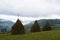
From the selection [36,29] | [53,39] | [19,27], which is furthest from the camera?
[36,29]

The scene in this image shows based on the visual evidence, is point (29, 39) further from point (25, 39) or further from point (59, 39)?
point (59, 39)

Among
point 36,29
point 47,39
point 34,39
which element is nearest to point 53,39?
point 47,39

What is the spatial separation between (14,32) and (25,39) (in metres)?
14.8

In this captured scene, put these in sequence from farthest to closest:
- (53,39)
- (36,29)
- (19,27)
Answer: (36,29), (19,27), (53,39)

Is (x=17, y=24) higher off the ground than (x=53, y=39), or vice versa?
(x=17, y=24)

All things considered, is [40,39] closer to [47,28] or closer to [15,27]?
[15,27]

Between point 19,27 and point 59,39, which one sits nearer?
point 59,39

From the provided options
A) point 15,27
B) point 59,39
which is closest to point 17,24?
point 15,27

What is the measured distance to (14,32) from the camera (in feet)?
160

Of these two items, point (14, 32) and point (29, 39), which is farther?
point (14, 32)

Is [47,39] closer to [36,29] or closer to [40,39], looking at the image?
[40,39]

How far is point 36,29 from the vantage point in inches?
2240

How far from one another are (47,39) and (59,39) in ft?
6.84

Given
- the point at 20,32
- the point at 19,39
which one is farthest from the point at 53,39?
the point at 20,32
